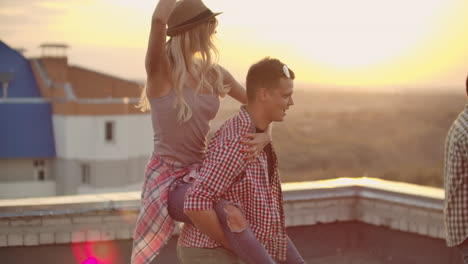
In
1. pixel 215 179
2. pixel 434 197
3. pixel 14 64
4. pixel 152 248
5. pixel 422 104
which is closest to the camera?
pixel 215 179

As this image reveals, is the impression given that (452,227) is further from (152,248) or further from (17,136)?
(17,136)

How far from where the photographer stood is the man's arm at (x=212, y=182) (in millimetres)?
2604

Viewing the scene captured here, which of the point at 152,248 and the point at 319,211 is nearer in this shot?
the point at 152,248

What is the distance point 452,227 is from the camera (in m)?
2.79

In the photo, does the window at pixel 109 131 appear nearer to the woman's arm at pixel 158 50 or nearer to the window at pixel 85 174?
the window at pixel 85 174

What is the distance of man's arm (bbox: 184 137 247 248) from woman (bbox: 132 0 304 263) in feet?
0.45

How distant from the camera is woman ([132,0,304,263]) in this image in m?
2.79

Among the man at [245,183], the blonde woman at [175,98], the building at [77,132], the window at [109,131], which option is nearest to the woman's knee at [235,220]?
the man at [245,183]

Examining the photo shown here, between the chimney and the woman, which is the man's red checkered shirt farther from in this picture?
the chimney

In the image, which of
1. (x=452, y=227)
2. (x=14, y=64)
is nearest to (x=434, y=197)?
(x=452, y=227)

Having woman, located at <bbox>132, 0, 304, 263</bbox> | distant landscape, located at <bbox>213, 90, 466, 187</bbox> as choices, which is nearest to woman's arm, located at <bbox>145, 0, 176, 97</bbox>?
woman, located at <bbox>132, 0, 304, 263</bbox>

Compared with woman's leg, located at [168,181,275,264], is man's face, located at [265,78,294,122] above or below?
above

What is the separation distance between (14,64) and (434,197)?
164ft

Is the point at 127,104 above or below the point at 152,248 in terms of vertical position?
below
